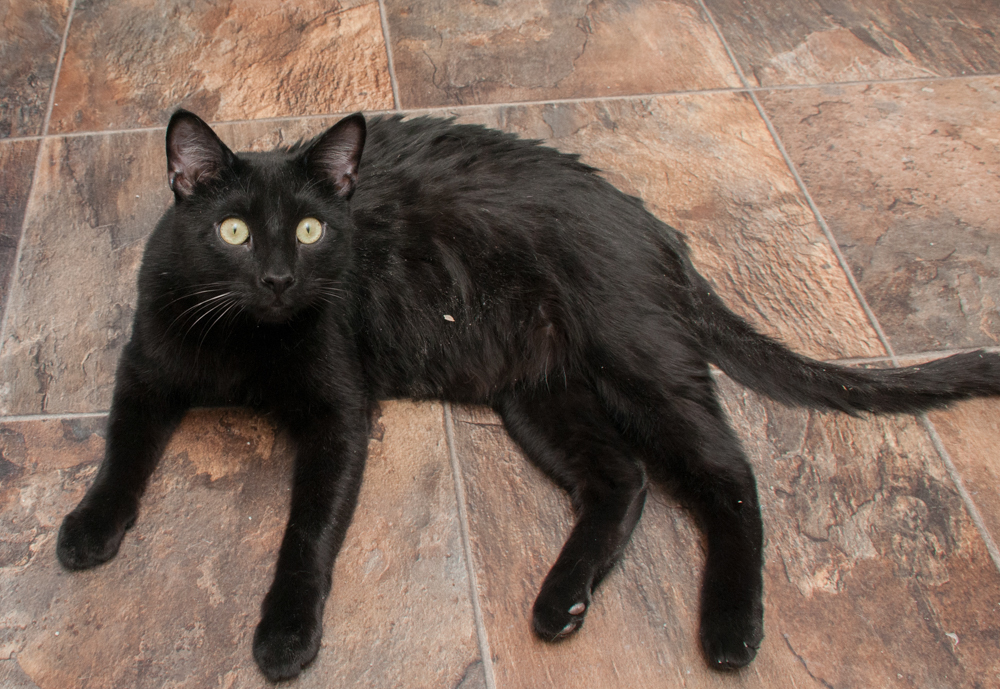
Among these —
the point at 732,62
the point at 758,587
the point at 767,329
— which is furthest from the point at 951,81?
the point at 758,587

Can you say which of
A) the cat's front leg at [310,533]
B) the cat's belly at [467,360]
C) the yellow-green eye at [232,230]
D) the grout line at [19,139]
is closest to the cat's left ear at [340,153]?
the yellow-green eye at [232,230]

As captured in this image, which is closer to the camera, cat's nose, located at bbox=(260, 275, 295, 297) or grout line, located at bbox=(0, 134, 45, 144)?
cat's nose, located at bbox=(260, 275, 295, 297)

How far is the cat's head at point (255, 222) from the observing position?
182 centimetres

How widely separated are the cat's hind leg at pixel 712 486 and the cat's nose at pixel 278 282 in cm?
89

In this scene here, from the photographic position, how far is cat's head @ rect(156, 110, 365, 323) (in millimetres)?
1818

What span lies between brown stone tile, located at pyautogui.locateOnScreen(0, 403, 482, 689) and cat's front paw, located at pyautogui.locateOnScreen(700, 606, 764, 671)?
510 mm

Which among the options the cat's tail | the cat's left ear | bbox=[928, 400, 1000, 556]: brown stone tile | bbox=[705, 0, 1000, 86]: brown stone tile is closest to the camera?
the cat's left ear

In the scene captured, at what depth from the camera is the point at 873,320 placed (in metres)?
2.49

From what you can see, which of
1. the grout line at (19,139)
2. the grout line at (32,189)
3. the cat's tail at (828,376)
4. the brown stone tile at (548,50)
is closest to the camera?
the cat's tail at (828,376)

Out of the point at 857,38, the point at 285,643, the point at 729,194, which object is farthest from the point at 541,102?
the point at 285,643

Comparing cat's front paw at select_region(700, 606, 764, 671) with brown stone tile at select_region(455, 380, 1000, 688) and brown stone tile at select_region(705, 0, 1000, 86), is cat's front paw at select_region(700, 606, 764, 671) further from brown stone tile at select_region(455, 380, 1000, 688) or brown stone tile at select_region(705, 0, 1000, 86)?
brown stone tile at select_region(705, 0, 1000, 86)

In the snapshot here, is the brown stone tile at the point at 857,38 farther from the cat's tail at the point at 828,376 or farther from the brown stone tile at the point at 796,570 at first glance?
the brown stone tile at the point at 796,570

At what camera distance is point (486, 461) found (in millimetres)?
2119

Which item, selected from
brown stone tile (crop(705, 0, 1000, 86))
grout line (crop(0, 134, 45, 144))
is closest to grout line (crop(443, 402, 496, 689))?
grout line (crop(0, 134, 45, 144))
